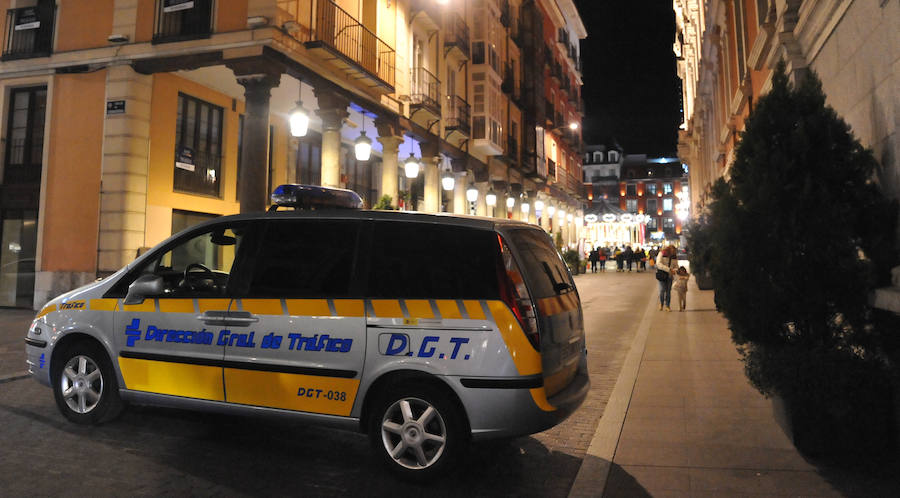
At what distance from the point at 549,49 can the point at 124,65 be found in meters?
30.2

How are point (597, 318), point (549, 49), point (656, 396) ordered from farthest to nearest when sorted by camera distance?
point (549, 49)
point (597, 318)
point (656, 396)

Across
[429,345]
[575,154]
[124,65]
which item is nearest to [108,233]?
[124,65]

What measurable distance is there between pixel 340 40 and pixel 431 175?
669 centimetres

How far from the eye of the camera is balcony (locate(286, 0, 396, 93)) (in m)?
13.4

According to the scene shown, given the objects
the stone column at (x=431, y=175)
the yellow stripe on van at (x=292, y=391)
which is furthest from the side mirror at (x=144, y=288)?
the stone column at (x=431, y=175)

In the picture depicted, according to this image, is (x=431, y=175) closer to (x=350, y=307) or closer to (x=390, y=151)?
(x=390, y=151)

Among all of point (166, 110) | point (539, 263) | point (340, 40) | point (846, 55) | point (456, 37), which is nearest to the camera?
point (539, 263)

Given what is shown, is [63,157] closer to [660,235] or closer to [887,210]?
[887,210]

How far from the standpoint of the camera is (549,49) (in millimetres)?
38719

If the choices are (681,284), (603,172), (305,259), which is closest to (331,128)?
(681,284)

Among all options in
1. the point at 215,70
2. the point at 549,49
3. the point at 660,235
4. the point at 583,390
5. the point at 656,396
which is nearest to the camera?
the point at 583,390

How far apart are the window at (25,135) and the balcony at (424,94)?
1024 centimetres

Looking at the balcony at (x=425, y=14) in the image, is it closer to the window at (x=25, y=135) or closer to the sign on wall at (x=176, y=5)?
the sign on wall at (x=176, y=5)

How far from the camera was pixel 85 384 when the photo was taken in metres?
5.03
